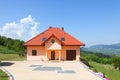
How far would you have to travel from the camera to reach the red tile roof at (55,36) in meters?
45.1

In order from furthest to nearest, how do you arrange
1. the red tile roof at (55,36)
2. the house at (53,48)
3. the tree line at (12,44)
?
the tree line at (12,44), the red tile roof at (55,36), the house at (53,48)

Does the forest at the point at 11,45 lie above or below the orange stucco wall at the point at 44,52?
above

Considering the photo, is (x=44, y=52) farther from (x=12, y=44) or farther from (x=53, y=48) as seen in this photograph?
(x=12, y=44)

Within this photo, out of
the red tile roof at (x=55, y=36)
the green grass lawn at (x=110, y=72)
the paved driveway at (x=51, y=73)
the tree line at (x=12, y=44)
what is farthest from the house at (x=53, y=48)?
the tree line at (x=12, y=44)

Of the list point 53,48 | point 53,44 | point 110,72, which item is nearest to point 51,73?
point 110,72

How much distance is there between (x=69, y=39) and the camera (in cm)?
4606

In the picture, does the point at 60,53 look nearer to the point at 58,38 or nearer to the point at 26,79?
the point at 58,38

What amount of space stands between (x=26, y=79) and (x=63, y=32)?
2953cm

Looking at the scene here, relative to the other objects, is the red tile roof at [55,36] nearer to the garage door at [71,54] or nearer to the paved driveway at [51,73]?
the garage door at [71,54]

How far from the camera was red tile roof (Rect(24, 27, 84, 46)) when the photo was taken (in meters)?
45.1

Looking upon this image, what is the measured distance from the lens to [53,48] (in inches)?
1751

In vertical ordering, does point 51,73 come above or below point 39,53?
below

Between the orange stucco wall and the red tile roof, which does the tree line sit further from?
the orange stucco wall

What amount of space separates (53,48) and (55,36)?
2013 mm
